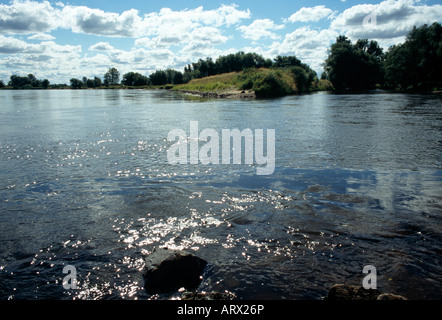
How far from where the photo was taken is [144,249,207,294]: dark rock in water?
4.40 meters

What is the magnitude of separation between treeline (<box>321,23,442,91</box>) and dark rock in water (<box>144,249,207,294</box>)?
7853cm

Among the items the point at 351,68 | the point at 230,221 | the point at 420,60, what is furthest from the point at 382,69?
the point at 230,221

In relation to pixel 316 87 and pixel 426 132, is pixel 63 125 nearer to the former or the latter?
pixel 426 132

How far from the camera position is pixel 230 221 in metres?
6.46

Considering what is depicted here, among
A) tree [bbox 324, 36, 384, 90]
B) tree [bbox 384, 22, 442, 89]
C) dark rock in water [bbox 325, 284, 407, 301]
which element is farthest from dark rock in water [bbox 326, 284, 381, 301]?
tree [bbox 324, 36, 384, 90]

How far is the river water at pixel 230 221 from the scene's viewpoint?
4578mm

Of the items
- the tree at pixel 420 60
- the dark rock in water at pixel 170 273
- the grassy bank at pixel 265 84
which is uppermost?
the tree at pixel 420 60

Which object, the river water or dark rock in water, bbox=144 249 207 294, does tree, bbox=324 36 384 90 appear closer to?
→ the river water

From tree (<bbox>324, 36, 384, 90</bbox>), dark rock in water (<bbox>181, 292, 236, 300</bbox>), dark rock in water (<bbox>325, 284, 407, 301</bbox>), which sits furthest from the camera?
tree (<bbox>324, 36, 384, 90</bbox>)

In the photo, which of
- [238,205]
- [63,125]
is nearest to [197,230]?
[238,205]

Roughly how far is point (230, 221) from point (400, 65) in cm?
8702

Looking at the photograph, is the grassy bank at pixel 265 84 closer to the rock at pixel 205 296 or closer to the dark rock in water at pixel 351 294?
the dark rock in water at pixel 351 294

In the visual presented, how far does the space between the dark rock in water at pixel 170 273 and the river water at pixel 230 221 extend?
0.17m

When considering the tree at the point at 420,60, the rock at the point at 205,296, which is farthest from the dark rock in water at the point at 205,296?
the tree at the point at 420,60
